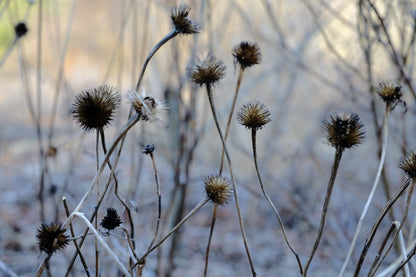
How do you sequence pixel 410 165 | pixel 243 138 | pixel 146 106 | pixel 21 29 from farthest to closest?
pixel 243 138 → pixel 21 29 → pixel 410 165 → pixel 146 106

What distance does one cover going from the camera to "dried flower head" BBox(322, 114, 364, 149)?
2.41 feet

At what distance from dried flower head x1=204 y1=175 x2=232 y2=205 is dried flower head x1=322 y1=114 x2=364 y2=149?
19 cm

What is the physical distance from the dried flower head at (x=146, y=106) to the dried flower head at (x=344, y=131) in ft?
0.88

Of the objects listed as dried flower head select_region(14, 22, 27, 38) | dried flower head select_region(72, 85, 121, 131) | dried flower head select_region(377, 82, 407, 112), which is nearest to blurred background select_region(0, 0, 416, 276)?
dried flower head select_region(14, 22, 27, 38)

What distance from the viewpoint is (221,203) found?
0.77 meters

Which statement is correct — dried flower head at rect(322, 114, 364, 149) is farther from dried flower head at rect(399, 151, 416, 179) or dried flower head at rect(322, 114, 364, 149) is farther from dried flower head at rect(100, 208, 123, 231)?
dried flower head at rect(100, 208, 123, 231)

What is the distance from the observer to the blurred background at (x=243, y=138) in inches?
65.9

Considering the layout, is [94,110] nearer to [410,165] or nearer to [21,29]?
[410,165]

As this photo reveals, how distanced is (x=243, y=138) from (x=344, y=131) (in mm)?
4147

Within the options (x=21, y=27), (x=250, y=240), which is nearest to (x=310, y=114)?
(x=250, y=240)

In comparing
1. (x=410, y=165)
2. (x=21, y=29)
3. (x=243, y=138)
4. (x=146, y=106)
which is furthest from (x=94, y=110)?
(x=243, y=138)

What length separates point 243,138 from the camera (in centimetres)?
488

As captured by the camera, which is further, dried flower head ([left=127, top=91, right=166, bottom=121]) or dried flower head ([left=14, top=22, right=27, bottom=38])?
dried flower head ([left=14, top=22, right=27, bottom=38])

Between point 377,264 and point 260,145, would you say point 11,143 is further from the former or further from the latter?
point 377,264
